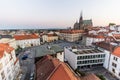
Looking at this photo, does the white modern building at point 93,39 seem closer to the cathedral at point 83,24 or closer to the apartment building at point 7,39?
the apartment building at point 7,39

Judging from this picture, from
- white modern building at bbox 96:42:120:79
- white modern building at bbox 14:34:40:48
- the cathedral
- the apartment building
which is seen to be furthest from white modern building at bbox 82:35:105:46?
the cathedral

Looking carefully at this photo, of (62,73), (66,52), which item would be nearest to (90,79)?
(62,73)

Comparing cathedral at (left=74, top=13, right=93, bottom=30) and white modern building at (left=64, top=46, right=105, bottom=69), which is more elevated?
cathedral at (left=74, top=13, right=93, bottom=30)

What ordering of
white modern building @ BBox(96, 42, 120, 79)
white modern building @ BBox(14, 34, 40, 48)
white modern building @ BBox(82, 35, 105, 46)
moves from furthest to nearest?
white modern building @ BBox(14, 34, 40, 48) → white modern building @ BBox(82, 35, 105, 46) → white modern building @ BBox(96, 42, 120, 79)

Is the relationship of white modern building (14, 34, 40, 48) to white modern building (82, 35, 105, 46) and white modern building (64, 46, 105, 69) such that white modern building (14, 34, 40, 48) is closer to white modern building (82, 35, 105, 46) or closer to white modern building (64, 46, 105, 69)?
white modern building (82, 35, 105, 46)

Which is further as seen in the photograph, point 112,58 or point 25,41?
point 25,41

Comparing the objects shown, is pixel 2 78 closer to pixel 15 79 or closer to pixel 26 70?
pixel 15 79

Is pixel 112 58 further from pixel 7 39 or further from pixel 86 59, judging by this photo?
pixel 7 39

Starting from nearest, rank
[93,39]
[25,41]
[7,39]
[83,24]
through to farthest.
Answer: [7,39] < [93,39] < [25,41] < [83,24]

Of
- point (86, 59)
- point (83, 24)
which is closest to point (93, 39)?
point (86, 59)

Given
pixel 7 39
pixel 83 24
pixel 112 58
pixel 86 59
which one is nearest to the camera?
pixel 112 58

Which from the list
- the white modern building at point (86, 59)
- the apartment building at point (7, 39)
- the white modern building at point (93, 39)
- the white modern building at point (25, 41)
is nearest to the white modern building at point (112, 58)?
the white modern building at point (86, 59)
